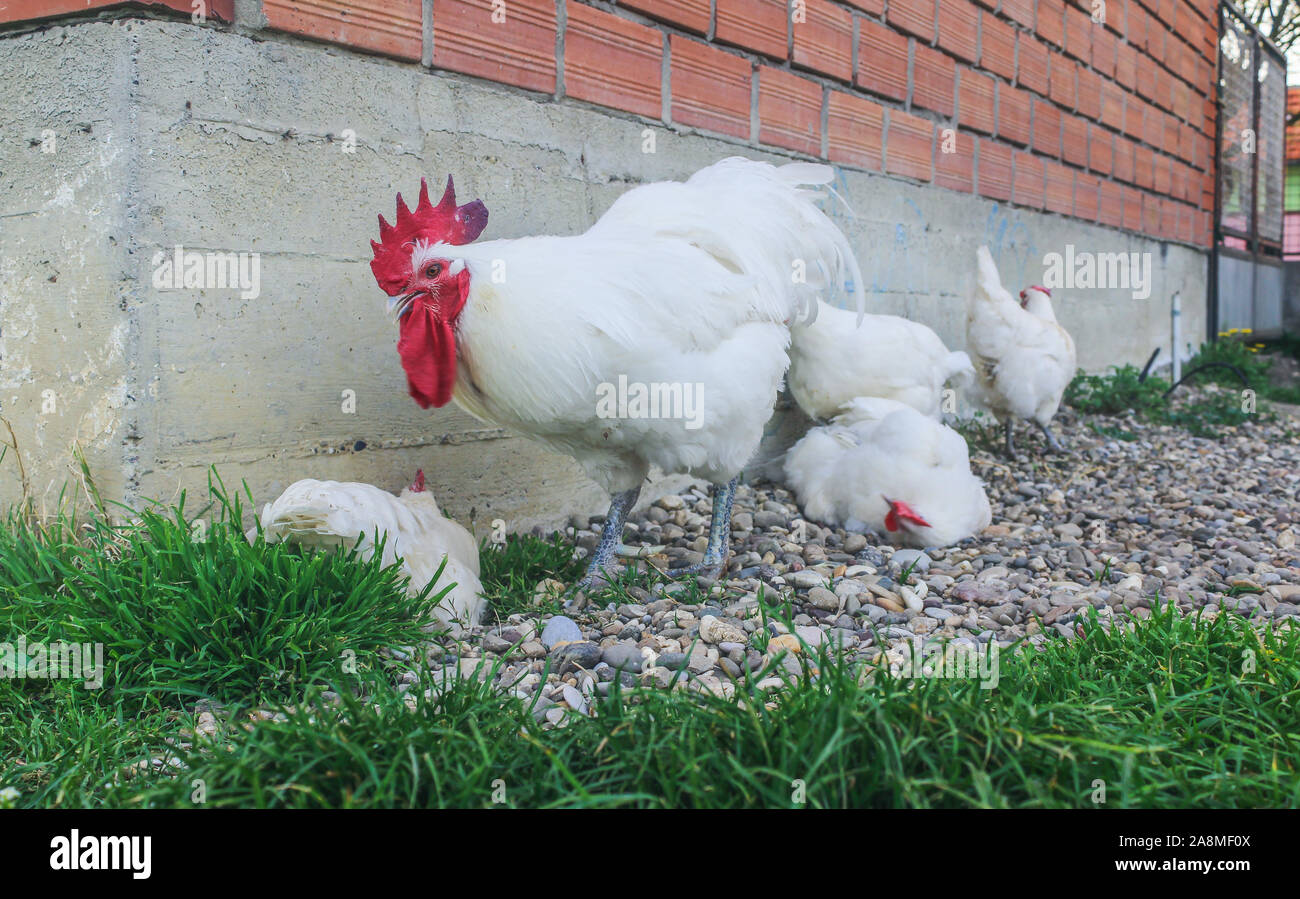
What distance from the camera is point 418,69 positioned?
11.1ft

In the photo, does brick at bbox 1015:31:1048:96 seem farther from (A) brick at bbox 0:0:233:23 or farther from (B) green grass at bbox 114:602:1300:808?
(B) green grass at bbox 114:602:1300:808

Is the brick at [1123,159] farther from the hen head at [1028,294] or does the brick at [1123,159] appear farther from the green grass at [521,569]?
the green grass at [521,569]

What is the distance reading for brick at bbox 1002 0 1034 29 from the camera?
22.6 ft

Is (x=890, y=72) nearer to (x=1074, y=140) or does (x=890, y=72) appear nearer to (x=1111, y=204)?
(x=1074, y=140)

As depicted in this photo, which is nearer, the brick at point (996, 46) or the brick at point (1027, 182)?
the brick at point (996, 46)

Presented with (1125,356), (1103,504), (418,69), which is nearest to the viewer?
(418,69)

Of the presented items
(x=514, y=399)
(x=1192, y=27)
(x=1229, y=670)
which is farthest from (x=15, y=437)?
(x=1192, y=27)

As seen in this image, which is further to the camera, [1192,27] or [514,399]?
[1192,27]

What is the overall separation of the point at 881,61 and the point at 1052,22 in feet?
8.65

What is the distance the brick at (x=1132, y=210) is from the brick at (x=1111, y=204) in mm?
123

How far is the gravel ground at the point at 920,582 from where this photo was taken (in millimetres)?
2588

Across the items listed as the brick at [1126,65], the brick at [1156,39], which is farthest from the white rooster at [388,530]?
the brick at [1156,39]

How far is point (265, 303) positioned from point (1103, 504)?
3848 millimetres
